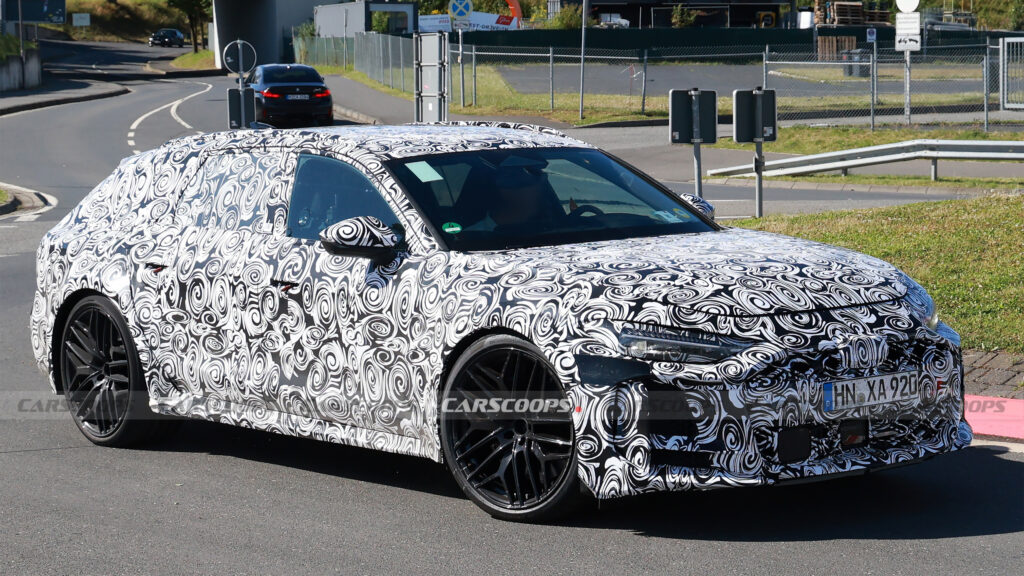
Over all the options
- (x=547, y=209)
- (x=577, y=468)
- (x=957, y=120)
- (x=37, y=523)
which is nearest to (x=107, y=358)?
(x=37, y=523)

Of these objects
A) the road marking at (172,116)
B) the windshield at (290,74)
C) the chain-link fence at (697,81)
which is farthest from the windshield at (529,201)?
the windshield at (290,74)

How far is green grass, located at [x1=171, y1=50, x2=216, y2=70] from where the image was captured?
3302 inches

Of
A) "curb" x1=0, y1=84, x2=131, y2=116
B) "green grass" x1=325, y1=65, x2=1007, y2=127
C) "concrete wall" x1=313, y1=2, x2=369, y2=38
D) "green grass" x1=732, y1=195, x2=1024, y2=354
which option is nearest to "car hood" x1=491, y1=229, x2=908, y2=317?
"green grass" x1=732, y1=195, x2=1024, y2=354

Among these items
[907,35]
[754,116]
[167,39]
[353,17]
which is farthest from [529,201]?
[167,39]

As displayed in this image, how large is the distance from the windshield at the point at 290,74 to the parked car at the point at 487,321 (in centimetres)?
3123

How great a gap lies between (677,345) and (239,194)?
2.66 m

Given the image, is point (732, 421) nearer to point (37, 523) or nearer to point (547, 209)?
point (547, 209)

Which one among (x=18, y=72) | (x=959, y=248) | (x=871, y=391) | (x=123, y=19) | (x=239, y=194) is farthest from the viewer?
(x=123, y=19)

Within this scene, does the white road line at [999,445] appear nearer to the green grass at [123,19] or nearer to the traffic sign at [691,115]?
the traffic sign at [691,115]

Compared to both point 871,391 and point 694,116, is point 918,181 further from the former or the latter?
point 871,391

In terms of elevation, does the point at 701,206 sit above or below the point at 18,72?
below

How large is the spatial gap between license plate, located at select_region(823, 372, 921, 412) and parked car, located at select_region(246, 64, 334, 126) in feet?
108

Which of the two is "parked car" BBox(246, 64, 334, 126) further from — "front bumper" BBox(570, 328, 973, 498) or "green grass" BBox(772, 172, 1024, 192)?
"front bumper" BBox(570, 328, 973, 498)

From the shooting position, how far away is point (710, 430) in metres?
4.94
